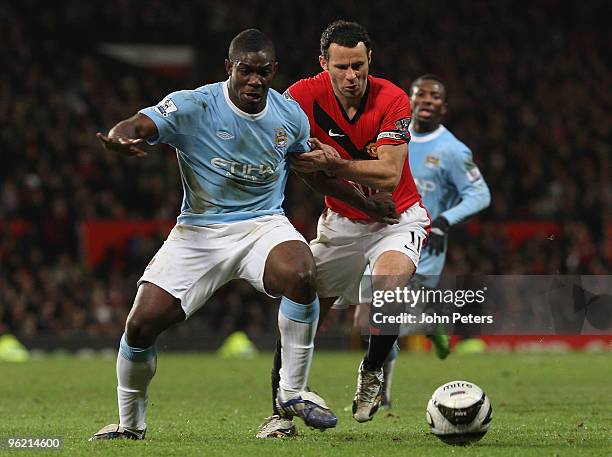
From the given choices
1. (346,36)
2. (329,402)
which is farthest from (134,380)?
(329,402)

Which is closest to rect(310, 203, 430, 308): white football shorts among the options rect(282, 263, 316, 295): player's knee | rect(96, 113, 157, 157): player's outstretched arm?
rect(282, 263, 316, 295): player's knee

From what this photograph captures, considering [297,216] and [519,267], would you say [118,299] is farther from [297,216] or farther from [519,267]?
[519,267]

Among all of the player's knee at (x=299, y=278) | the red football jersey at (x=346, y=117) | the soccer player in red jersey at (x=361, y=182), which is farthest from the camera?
the red football jersey at (x=346, y=117)

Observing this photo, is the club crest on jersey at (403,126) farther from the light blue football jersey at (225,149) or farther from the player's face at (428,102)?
the player's face at (428,102)

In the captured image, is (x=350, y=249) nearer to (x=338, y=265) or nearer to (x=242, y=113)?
(x=338, y=265)

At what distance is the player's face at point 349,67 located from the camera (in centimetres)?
748

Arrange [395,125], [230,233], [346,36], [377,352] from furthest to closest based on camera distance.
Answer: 1. [377,352]
2. [395,125]
3. [346,36]
4. [230,233]

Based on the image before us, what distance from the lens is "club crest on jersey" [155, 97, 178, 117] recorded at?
21.2 feet

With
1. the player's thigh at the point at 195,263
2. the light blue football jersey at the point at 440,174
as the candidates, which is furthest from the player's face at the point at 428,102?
the player's thigh at the point at 195,263

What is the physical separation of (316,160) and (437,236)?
10.1 ft

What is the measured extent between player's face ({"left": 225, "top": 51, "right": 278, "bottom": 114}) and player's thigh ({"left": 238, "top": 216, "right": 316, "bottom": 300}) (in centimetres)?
74

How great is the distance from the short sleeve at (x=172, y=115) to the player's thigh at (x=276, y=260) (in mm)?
739

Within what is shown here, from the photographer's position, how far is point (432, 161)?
10.2 meters

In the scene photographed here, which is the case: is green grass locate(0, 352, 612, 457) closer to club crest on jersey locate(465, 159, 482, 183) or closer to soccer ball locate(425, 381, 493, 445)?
soccer ball locate(425, 381, 493, 445)
